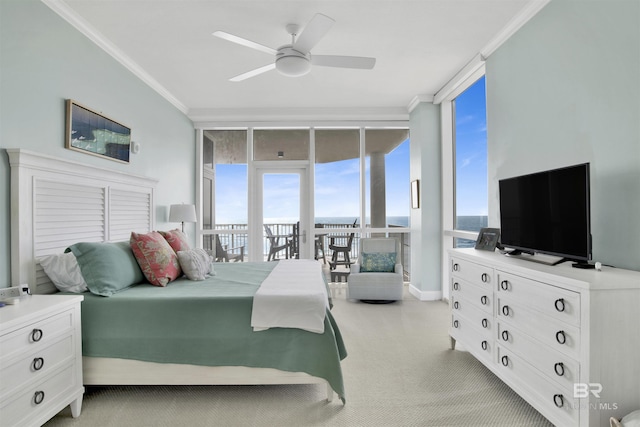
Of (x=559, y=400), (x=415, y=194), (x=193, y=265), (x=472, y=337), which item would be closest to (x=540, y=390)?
(x=559, y=400)

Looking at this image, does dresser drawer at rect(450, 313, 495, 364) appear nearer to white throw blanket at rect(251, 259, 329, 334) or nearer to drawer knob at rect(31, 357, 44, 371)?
white throw blanket at rect(251, 259, 329, 334)

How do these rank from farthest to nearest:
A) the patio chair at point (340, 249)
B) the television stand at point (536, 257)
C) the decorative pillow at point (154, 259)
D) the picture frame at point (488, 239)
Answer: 1. the patio chair at point (340, 249)
2. the picture frame at point (488, 239)
3. the decorative pillow at point (154, 259)
4. the television stand at point (536, 257)

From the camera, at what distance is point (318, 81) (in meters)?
4.03

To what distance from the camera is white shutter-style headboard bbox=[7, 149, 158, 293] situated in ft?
7.06

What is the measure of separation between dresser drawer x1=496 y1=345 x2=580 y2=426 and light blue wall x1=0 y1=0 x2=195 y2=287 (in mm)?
3232

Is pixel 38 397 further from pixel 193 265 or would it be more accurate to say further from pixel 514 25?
pixel 514 25

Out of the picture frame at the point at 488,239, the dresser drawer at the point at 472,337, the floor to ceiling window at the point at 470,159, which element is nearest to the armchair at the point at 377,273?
the floor to ceiling window at the point at 470,159

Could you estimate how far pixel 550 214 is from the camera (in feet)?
6.88

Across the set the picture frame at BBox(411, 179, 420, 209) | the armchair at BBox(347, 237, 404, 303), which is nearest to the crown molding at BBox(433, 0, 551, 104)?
the picture frame at BBox(411, 179, 420, 209)

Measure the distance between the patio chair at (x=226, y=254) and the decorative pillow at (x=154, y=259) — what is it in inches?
104

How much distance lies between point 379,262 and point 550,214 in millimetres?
2747

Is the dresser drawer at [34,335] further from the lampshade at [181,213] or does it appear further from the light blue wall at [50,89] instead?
the lampshade at [181,213]

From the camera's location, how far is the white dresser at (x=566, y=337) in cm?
152

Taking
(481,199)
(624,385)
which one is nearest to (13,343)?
(624,385)
